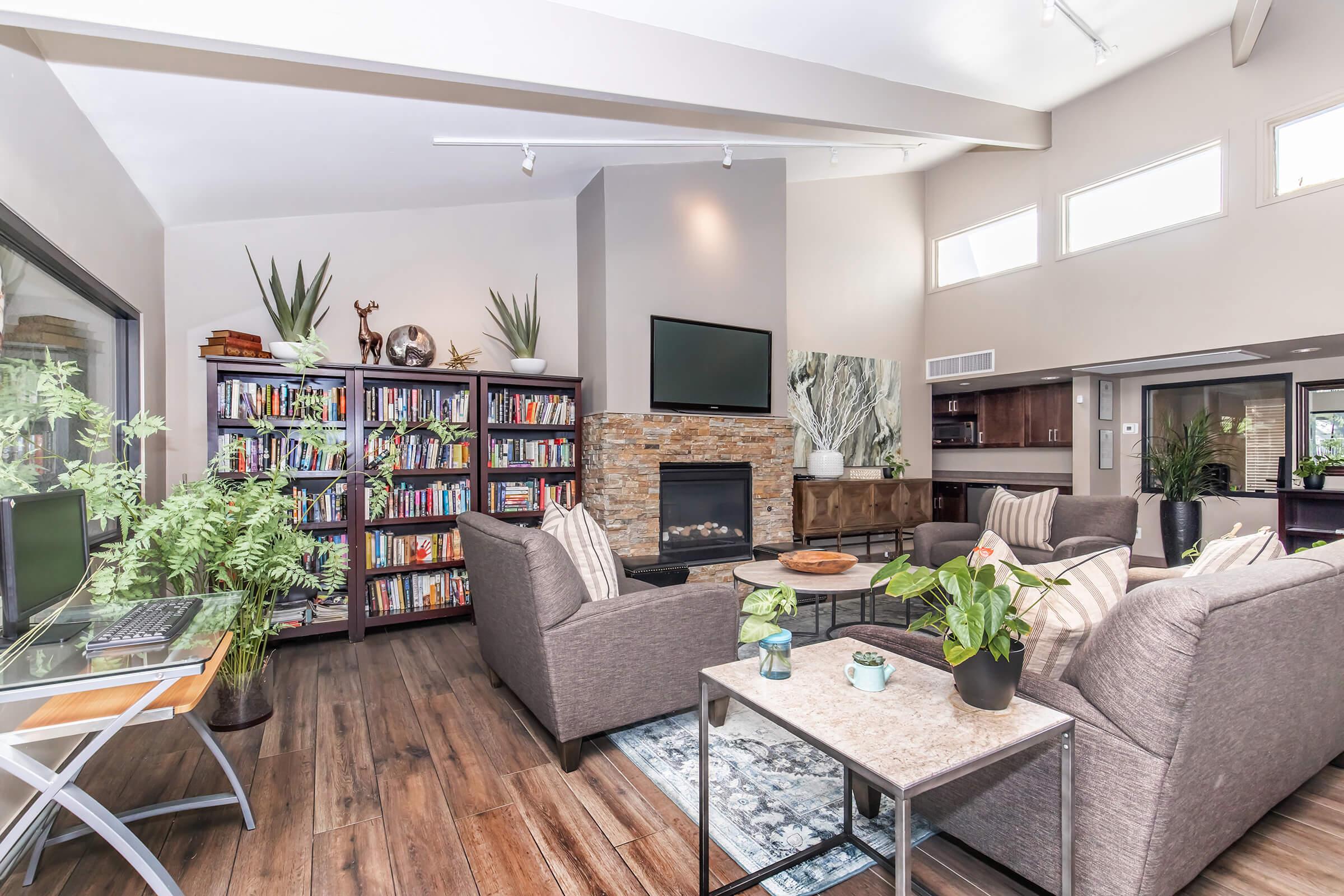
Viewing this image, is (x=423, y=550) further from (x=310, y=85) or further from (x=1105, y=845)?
(x=1105, y=845)

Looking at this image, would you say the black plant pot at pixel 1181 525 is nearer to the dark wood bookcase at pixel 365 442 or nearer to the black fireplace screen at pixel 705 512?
the black fireplace screen at pixel 705 512

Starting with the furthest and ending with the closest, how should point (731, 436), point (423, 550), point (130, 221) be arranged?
point (731, 436), point (423, 550), point (130, 221)

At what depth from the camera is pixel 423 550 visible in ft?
13.7

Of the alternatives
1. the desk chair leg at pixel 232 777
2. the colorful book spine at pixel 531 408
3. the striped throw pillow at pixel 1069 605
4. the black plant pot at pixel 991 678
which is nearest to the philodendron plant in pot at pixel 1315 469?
the striped throw pillow at pixel 1069 605

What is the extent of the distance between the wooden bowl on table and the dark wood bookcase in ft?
6.41

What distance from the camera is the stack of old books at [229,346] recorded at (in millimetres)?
3699

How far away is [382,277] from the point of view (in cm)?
452

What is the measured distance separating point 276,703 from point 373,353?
229 centimetres

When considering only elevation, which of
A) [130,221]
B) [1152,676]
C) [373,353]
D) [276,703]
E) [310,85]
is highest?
[310,85]

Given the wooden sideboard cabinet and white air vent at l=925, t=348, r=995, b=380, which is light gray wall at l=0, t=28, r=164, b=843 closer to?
the wooden sideboard cabinet

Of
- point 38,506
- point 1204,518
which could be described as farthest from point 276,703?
point 1204,518

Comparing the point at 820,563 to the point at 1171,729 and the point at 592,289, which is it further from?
the point at 592,289

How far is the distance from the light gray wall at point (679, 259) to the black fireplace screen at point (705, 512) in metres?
0.66

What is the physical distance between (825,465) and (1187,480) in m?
3.04
